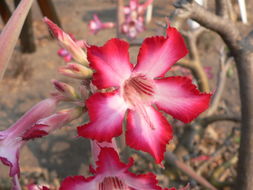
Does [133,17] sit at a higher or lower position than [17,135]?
lower

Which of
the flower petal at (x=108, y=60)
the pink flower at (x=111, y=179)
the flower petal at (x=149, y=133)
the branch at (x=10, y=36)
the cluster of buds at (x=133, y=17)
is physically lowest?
the cluster of buds at (x=133, y=17)

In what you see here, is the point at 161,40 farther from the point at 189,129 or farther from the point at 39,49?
the point at 39,49

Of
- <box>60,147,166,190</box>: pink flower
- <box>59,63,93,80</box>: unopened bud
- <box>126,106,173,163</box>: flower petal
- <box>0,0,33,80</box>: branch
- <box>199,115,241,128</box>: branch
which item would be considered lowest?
<box>199,115,241,128</box>: branch

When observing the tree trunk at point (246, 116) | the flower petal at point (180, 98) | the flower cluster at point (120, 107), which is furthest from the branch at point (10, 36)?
the tree trunk at point (246, 116)

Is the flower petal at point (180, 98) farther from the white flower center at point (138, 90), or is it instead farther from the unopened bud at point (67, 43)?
the unopened bud at point (67, 43)

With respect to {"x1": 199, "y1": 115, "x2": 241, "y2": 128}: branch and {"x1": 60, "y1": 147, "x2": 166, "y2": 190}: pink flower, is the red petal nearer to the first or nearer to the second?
{"x1": 60, "y1": 147, "x2": 166, "y2": 190}: pink flower

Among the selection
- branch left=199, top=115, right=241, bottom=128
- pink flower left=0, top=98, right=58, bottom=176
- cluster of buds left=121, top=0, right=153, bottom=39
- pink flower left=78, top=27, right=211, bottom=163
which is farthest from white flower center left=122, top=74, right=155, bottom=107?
cluster of buds left=121, top=0, right=153, bottom=39

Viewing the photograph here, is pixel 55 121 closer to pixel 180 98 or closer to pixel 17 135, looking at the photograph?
pixel 17 135

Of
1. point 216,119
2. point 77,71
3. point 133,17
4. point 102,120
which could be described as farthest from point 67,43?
point 133,17
